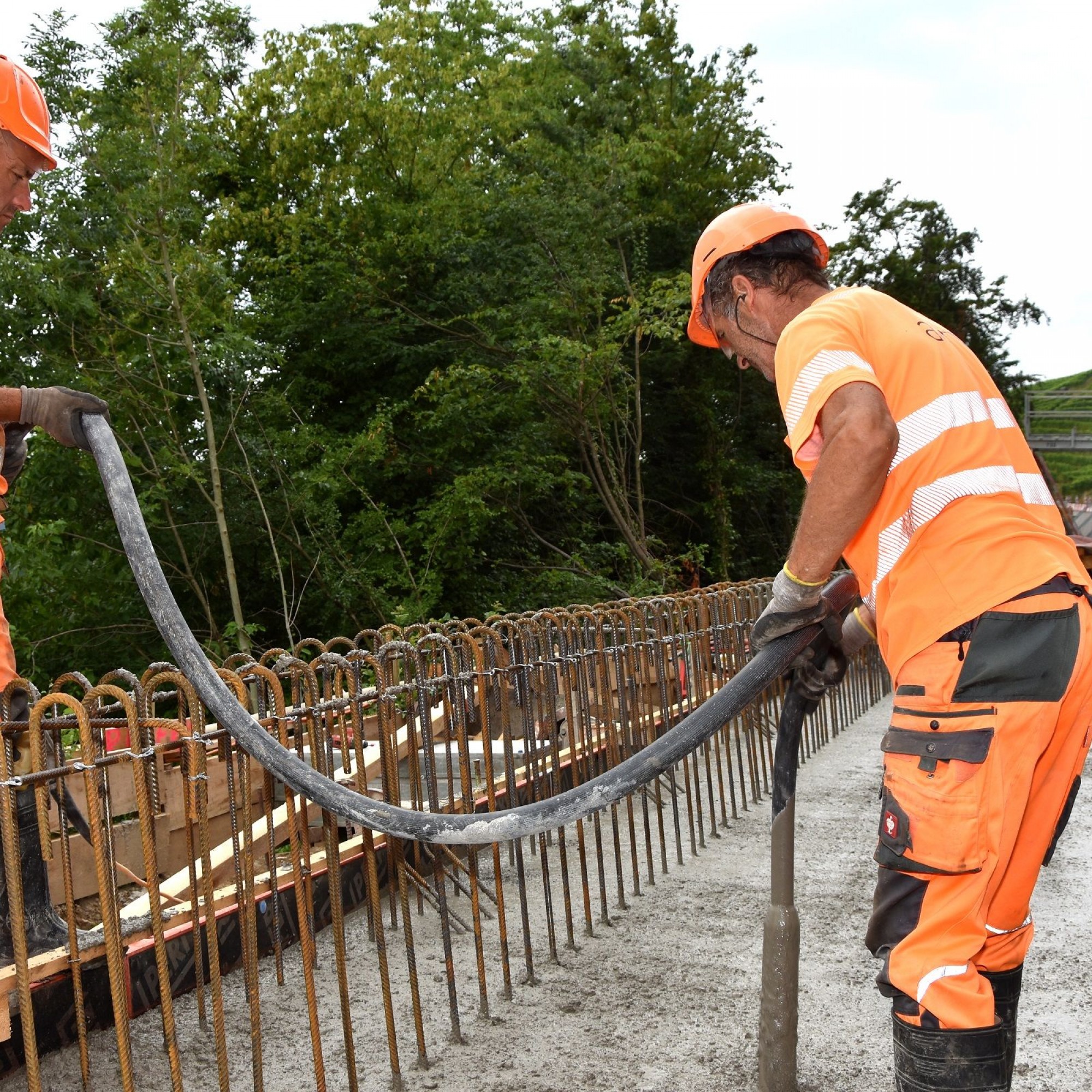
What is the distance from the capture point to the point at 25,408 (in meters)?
3.21

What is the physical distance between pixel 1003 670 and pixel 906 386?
0.62 metres

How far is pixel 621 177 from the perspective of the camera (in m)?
16.6

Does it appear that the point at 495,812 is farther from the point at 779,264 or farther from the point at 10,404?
the point at 10,404

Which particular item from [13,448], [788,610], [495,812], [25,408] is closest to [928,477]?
[788,610]

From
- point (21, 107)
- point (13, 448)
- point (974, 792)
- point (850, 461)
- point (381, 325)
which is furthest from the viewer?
point (381, 325)

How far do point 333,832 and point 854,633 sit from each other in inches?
61.2

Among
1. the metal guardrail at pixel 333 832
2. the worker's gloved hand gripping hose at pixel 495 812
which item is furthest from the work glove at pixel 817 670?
the metal guardrail at pixel 333 832

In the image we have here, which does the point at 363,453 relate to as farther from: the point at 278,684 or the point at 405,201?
the point at 278,684

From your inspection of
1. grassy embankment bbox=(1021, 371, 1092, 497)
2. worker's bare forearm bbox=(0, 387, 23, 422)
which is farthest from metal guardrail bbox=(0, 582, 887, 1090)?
grassy embankment bbox=(1021, 371, 1092, 497)

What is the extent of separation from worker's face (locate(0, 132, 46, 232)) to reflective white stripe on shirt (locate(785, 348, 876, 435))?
2.13m

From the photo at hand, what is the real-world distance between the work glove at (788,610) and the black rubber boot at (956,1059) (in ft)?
2.78

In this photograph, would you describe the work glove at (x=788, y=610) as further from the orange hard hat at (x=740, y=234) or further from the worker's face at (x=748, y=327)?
the orange hard hat at (x=740, y=234)

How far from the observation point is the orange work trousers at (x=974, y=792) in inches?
82.5

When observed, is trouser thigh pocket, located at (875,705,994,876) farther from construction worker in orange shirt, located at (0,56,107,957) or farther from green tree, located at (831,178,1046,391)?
green tree, located at (831,178,1046,391)
